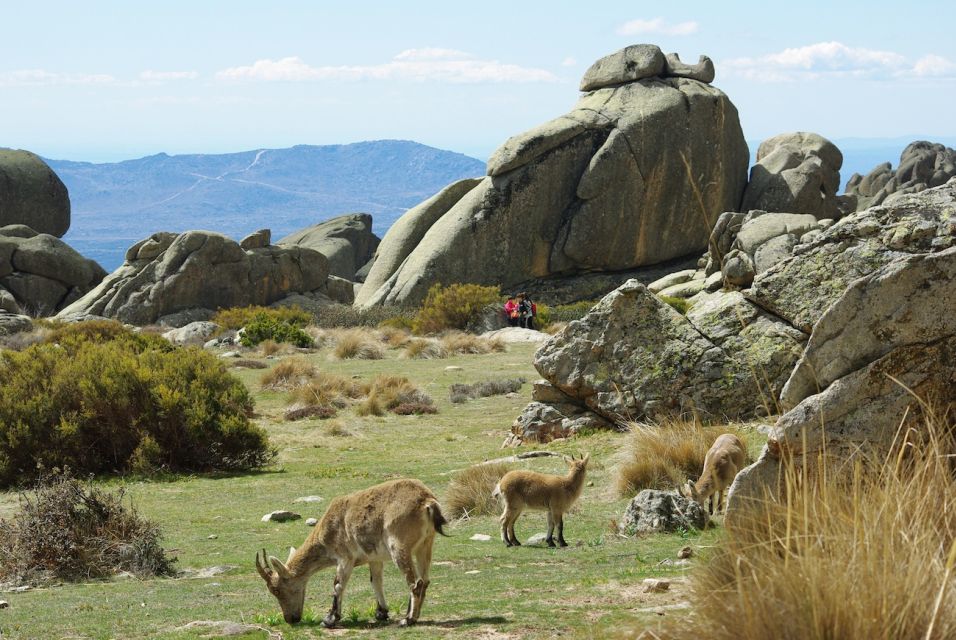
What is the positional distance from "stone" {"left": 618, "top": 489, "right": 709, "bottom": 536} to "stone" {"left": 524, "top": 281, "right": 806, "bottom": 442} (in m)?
5.59

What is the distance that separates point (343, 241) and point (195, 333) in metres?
33.6

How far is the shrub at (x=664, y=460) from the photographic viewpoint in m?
14.4

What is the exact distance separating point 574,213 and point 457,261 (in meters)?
7.13

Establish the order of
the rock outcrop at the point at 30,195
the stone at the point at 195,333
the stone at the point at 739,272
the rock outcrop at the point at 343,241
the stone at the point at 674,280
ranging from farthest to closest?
the rock outcrop at the point at 343,241 → the rock outcrop at the point at 30,195 → the stone at the point at 674,280 → the stone at the point at 195,333 → the stone at the point at 739,272

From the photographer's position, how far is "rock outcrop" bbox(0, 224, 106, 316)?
59594mm

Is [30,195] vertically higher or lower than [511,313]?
higher

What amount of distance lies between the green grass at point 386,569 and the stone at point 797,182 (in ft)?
144

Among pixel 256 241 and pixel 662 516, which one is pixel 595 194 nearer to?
pixel 256 241

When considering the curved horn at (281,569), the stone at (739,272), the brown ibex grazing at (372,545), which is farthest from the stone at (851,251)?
the stone at (739,272)

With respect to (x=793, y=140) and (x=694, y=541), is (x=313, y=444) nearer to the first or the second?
(x=694, y=541)

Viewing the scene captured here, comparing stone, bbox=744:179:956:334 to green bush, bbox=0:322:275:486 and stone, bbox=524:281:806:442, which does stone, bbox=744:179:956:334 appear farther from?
green bush, bbox=0:322:275:486

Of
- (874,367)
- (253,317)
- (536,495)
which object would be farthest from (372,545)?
(253,317)

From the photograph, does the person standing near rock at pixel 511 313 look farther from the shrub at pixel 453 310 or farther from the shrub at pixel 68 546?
the shrub at pixel 68 546

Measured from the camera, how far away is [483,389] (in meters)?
28.6
